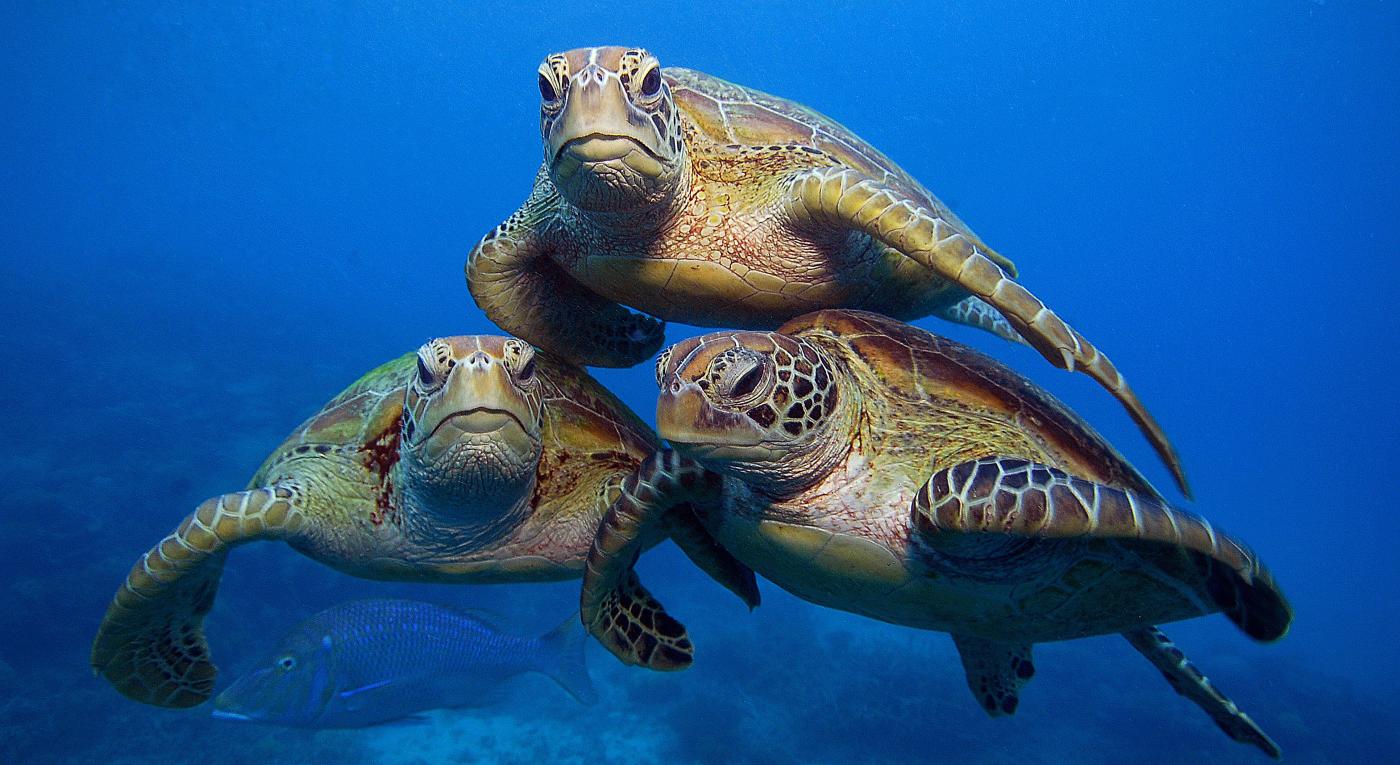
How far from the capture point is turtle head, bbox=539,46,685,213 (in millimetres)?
2922

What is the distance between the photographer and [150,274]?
1375 inches

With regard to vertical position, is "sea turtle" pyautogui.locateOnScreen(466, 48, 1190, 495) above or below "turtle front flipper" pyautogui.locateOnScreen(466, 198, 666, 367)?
above

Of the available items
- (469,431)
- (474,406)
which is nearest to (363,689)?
(469,431)

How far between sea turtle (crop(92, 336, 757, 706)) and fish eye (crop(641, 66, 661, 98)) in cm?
130

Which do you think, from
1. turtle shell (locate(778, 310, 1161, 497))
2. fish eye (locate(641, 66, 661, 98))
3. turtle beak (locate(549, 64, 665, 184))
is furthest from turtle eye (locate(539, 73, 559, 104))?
turtle shell (locate(778, 310, 1161, 497))

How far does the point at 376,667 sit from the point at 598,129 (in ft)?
14.3

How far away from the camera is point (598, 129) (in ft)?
9.61

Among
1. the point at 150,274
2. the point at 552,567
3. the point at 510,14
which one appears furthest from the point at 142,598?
the point at 510,14

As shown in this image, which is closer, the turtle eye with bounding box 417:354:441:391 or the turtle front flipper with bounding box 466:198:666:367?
the turtle eye with bounding box 417:354:441:391

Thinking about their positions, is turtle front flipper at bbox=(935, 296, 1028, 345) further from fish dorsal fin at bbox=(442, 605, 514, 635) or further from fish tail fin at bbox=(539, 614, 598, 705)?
fish dorsal fin at bbox=(442, 605, 514, 635)

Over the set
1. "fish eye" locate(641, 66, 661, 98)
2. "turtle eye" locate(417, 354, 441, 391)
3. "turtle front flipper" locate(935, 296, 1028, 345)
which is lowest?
"turtle eye" locate(417, 354, 441, 391)

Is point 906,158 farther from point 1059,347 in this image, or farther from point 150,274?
point 1059,347

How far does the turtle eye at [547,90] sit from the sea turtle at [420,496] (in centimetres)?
111

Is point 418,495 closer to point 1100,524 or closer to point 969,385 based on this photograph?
point 969,385
